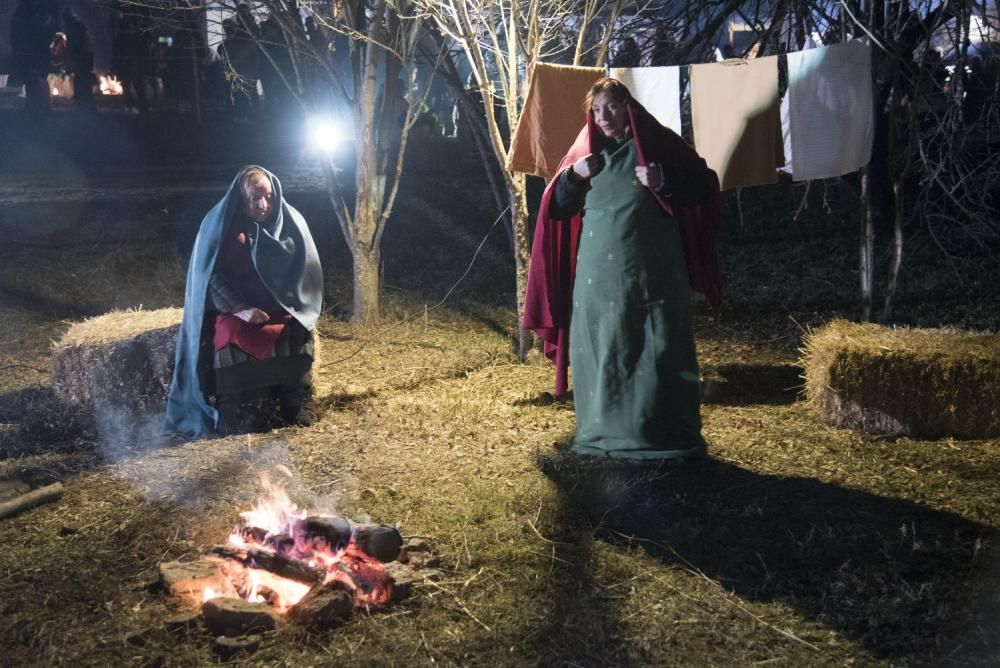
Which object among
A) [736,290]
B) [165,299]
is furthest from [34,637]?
[736,290]

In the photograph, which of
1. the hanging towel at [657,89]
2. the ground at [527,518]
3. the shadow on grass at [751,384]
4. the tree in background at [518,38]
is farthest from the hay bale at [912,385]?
the tree in background at [518,38]

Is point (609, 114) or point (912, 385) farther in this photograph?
point (912, 385)

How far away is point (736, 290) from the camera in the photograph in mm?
11562

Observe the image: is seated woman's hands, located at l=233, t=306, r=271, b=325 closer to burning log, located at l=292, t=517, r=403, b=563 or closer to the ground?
the ground

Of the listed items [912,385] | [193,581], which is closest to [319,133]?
[912,385]

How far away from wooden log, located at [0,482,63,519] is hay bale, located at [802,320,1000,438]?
454cm

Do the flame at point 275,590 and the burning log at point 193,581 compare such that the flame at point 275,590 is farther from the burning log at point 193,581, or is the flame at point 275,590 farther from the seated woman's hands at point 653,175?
the seated woman's hands at point 653,175

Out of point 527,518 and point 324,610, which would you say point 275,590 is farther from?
point 527,518

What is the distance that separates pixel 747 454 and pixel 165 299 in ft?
24.6

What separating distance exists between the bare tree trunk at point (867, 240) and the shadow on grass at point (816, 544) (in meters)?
3.25

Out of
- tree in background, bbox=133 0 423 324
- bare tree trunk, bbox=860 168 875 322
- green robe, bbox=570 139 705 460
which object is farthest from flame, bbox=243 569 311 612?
bare tree trunk, bbox=860 168 875 322

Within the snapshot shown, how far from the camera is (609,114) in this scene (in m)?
5.14

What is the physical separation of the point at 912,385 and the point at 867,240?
215 cm

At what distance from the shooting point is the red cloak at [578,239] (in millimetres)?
5148
